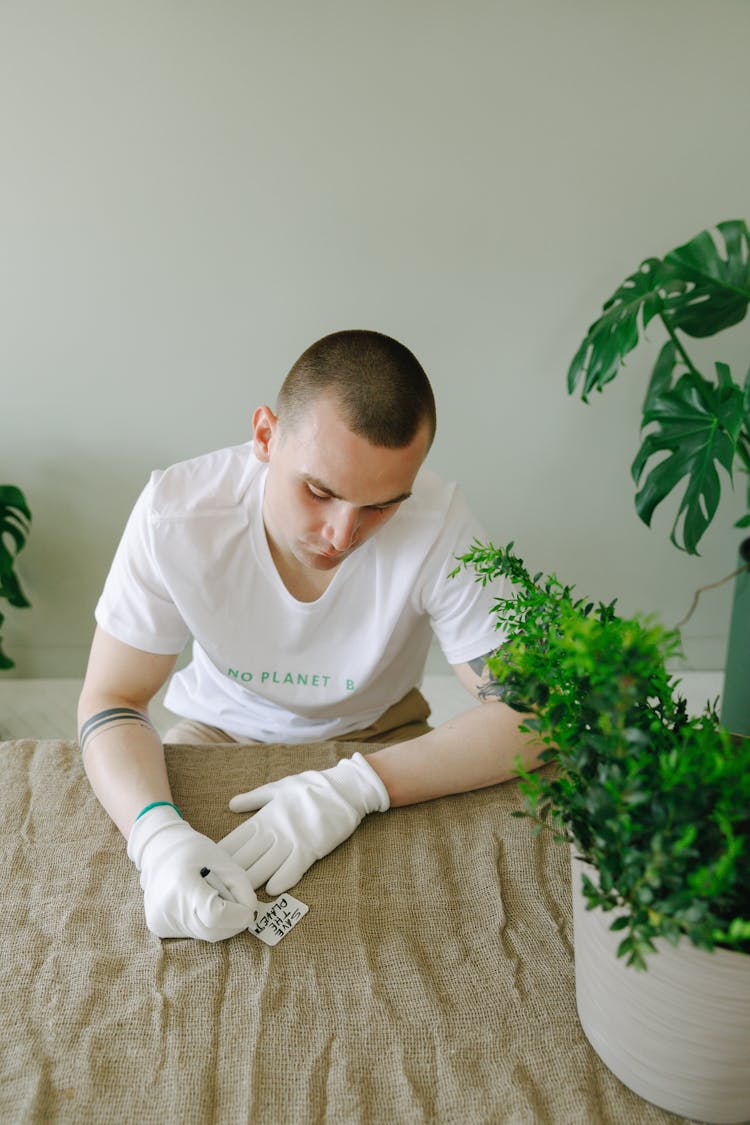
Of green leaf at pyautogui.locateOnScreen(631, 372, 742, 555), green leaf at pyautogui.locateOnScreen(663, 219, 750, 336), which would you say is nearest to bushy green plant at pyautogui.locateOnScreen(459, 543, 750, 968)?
green leaf at pyautogui.locateOnScreen(631, 372, 742, 555)

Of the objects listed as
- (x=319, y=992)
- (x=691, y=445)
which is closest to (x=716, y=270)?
(x=691, y=445)

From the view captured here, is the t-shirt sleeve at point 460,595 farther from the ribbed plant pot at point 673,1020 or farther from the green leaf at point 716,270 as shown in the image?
the green leaf at point 716,270

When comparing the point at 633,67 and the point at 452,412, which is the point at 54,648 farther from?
the point at 633,67

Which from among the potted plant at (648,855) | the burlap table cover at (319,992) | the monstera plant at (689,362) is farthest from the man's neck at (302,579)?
the monstera plant at (689,362)

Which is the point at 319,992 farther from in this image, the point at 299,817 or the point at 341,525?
the point at 341,525

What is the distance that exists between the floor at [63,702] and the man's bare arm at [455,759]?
1166 mm

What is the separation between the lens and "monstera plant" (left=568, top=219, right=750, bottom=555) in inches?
67.5

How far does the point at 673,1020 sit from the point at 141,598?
34.8 inches

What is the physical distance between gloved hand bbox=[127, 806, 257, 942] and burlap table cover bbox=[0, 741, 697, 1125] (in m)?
0.02

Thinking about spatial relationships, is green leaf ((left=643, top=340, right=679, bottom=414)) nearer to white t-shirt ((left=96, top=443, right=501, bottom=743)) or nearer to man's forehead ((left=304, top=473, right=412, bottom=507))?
white t-shirt ((left=96, top=443, right=501, bottom=743))

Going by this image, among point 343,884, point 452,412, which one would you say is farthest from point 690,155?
point 343,884

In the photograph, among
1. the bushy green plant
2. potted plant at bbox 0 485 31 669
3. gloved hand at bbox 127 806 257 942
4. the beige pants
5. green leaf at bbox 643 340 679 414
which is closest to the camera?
the bushy green plant

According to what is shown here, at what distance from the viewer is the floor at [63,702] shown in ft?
7.55

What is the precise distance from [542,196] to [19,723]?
191 centimetres
